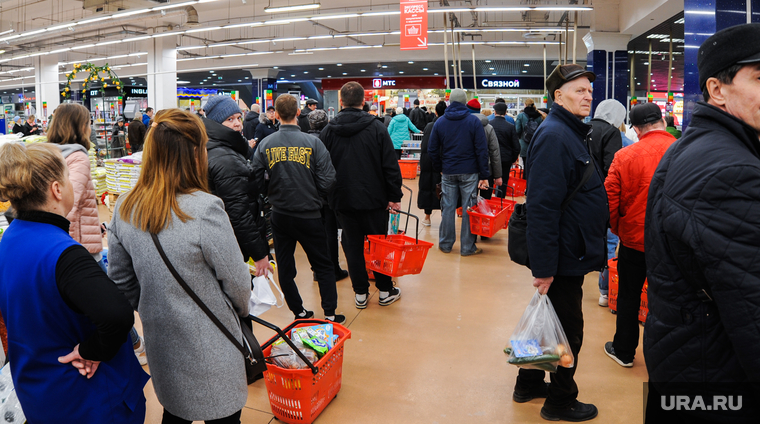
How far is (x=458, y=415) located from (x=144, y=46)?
25328mm

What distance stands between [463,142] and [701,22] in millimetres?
2761

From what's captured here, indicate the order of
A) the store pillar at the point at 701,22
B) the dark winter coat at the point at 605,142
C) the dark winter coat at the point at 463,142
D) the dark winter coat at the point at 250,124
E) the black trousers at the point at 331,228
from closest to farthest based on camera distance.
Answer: the dark winter coat at the point at 605,142 < the black trousers at the point at 331,228 < the store pillar at the point at 701,22 < the dark winter coat at the point at 463,142 < the dark winter coat at the point at 250,124

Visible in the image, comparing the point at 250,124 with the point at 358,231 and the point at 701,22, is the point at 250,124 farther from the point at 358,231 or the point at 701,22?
the point at 701,22

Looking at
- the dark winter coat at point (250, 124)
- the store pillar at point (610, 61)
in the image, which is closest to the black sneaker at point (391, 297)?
the dark winter coat at point (250, 124)

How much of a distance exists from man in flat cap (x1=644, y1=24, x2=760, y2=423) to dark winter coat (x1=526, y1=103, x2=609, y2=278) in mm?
837

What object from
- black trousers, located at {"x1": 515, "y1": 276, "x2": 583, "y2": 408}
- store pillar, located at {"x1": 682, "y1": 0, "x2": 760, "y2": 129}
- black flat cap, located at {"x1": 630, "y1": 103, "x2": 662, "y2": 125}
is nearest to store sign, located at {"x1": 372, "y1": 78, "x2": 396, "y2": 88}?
store pillar, located at {"x1": 682, "y1": 0, "x2": 760, "y2": 129}

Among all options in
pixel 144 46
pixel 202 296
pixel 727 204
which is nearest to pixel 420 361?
pixel 202 296

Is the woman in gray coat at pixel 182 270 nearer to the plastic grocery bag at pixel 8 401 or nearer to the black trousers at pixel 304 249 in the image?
the plastic grocery bag at pixel 8 401

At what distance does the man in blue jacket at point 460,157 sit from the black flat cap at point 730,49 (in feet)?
13.1

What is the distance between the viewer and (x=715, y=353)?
3.94ft

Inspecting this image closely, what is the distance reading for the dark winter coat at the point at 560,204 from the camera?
2199 mm

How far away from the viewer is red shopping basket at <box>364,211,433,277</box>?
11.8ft

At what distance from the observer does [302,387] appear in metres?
2.34

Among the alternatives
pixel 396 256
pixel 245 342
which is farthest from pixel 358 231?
pixel 245 342
